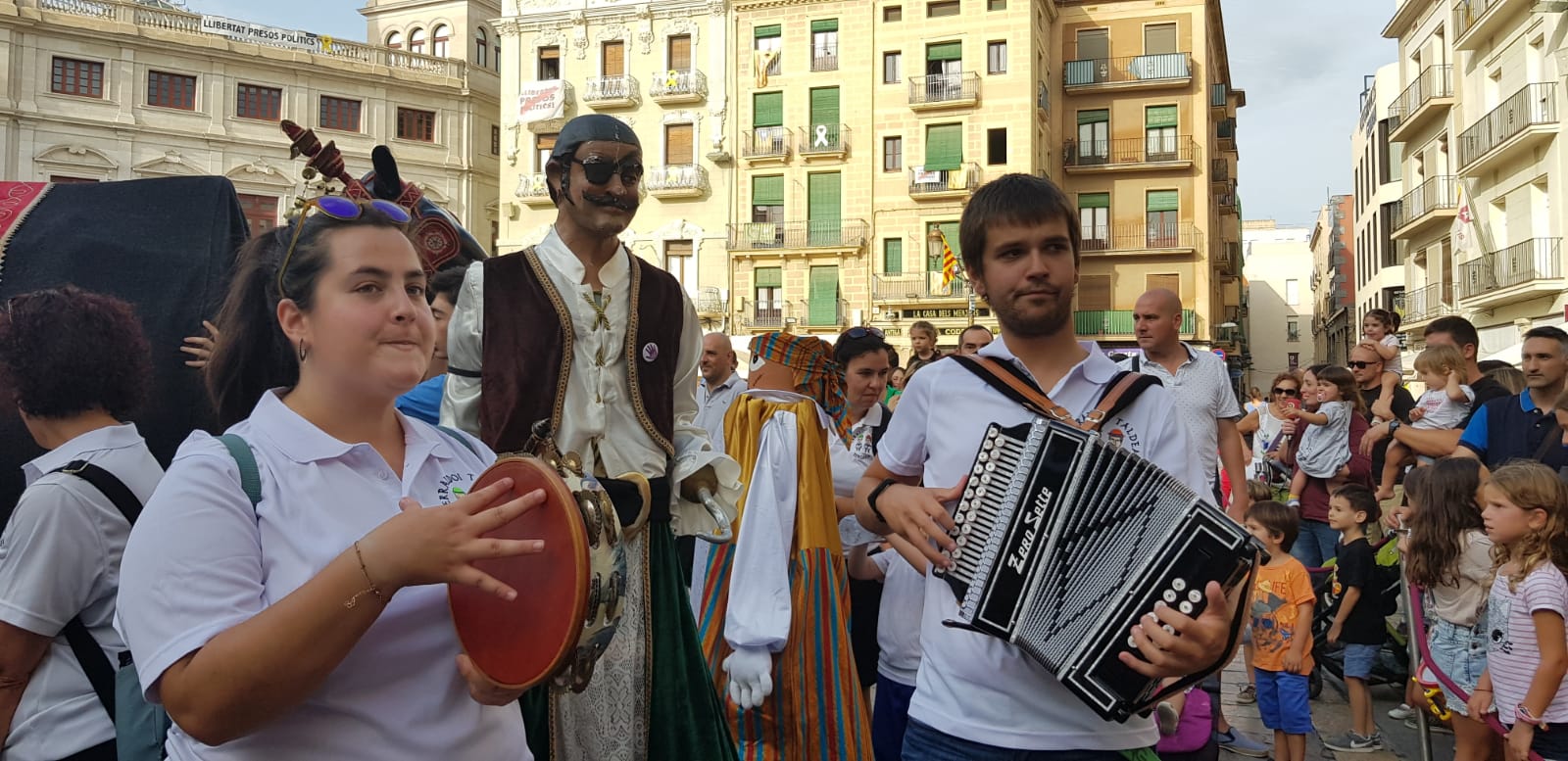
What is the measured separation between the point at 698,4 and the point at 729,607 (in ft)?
102

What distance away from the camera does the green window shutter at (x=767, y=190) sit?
32.1 m

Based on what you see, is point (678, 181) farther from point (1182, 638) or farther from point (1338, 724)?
point (1182, 638)

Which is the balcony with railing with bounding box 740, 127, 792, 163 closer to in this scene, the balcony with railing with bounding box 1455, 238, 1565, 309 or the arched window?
the arched window

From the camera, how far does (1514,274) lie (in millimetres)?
22547

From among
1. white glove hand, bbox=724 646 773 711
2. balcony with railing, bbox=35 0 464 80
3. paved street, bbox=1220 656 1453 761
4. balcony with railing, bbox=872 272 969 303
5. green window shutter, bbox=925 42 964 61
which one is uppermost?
balcony with railing, bbox=35 0 464 80

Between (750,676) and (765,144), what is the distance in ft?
95.4

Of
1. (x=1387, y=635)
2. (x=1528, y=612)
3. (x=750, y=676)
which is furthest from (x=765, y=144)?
(x=750, y=676)

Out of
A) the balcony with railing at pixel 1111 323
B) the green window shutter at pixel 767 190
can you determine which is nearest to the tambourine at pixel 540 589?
the green window shutter at pixel 767 190

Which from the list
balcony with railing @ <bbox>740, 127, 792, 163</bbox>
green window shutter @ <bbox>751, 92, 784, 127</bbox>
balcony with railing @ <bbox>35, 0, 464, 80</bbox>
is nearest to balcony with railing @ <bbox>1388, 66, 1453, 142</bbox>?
balcony with railing @ <bbox>740, 127, 792, 163</bbox>

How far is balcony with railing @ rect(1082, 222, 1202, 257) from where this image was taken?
32469 mm

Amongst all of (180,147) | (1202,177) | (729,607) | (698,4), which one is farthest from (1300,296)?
(729,607)

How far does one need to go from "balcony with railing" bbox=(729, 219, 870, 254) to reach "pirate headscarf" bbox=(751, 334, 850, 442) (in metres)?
26.9

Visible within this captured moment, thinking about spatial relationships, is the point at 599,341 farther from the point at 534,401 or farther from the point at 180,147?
the point at 180,147

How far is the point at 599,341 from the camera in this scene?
328 centimetres
